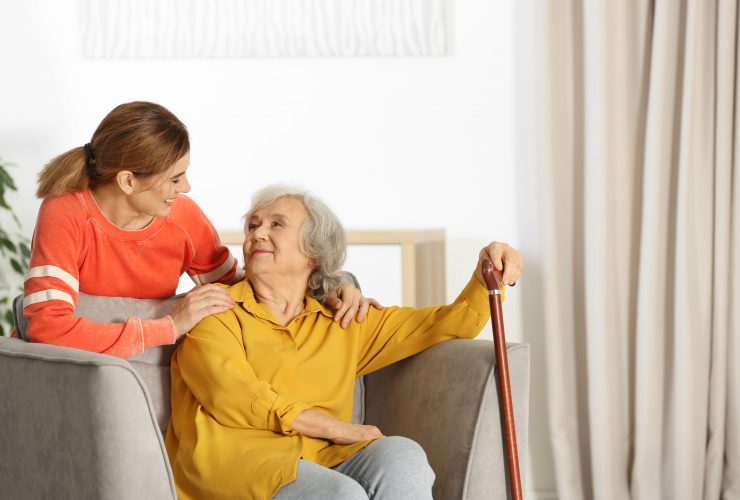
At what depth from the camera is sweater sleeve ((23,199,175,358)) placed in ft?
6.38

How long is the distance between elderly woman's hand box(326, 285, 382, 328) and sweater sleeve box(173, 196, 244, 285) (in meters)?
0.29

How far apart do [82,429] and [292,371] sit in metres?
0.50

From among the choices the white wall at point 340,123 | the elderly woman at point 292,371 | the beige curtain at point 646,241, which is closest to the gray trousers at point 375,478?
the elderly woman at point 292,371

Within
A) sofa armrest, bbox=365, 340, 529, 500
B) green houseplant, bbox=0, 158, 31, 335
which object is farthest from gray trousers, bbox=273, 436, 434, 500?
green houseplant, bbox=0, 158, 31, 335

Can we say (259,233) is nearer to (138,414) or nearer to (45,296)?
(45,296)

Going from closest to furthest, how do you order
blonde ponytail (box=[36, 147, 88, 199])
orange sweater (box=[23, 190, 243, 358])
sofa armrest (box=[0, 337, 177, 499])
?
sofa armrest (box=[0, 337, 177, 499])
orange sweater (box=[23, 190, 243, 358])
blonde ponytail (box=[36, 147, 88, 199])

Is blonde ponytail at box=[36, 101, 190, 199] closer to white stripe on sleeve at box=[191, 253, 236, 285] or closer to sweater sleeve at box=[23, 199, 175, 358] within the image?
sweater sleeve at box=[23, 199, 175, 358]

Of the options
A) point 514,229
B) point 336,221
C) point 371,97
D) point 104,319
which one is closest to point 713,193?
point 514,229

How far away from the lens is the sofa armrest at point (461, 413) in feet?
6.26

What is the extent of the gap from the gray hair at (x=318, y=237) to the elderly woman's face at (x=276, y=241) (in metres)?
0.01

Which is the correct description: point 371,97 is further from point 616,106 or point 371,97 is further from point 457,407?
point 457,407

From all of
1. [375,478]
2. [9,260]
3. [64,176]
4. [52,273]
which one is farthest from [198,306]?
[9,260]

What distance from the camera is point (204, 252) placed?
2328 mm

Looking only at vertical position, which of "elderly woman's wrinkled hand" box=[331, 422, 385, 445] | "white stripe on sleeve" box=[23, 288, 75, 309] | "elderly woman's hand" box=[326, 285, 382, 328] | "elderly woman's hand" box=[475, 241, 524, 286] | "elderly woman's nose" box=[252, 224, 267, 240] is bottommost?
"elderly woman's wrinkled hand" box=[331, 422, 385, 445]
